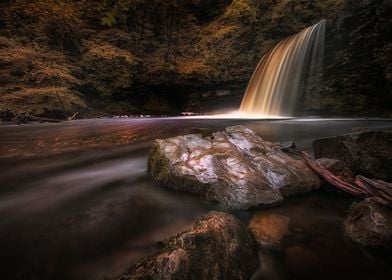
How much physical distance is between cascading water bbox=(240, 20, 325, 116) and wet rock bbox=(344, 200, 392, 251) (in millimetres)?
9387

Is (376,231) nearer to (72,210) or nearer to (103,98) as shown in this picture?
(72,210)

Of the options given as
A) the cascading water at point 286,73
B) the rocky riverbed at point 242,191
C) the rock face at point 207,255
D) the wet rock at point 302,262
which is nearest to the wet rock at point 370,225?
the rocky riverbed at point 242,191

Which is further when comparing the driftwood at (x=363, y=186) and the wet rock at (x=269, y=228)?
the driftwood at (x=363, y=186)

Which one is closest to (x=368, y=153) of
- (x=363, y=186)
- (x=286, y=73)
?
(x=363, y=186)

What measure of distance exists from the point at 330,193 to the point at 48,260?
125 inches

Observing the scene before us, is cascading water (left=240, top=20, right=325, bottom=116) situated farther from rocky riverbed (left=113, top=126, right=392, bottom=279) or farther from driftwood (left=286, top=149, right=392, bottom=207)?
driftwood (left=286, top=149, right=392, bottom=207)

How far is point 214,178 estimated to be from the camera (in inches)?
120

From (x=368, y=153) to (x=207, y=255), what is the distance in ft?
9.27

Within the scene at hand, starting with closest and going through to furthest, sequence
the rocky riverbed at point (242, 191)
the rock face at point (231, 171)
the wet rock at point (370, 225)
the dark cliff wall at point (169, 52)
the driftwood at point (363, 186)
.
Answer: the rocky riverbed at point (242, 191), the wet rock at point (370, 225), the driftwood at point (363, 186), the rock face at point (231, 171), the dark cliff wall at point (169, 52)

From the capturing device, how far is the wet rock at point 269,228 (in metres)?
2.25

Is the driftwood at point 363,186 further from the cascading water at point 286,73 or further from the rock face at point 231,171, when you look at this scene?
the cascading water at point 286,73

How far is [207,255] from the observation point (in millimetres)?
1732

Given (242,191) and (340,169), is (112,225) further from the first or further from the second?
(340,169)

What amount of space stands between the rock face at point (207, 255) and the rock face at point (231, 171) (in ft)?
2.59
